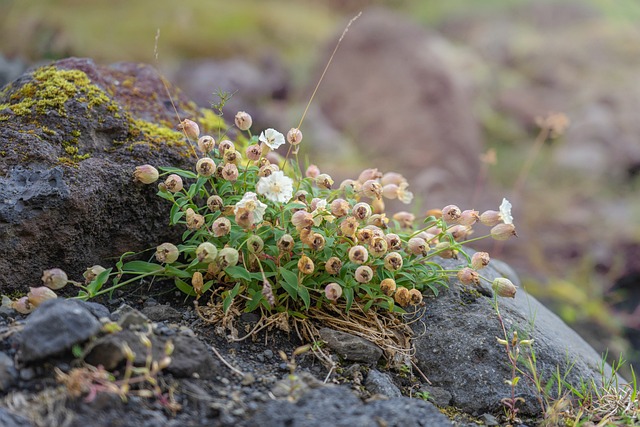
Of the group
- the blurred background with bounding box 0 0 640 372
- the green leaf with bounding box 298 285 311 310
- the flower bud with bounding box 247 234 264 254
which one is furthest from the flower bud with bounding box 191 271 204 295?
the blurred background with bounding box 0 0 640 372

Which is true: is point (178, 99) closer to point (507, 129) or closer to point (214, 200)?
point (214, 200)

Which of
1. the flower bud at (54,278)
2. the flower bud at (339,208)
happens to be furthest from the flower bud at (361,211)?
the flower bud at (54,278)

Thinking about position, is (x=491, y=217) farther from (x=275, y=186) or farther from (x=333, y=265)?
(x=275, y=186)

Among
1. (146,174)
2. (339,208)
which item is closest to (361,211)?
(339,208)

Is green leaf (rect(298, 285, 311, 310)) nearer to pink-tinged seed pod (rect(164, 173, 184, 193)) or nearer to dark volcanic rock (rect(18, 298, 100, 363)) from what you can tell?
pink-tinged seed pod (rect(164, 173, 184, 193))

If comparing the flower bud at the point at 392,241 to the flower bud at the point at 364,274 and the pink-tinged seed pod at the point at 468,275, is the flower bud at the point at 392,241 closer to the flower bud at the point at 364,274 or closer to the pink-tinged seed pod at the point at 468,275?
the flower bud at the point at 364,274
